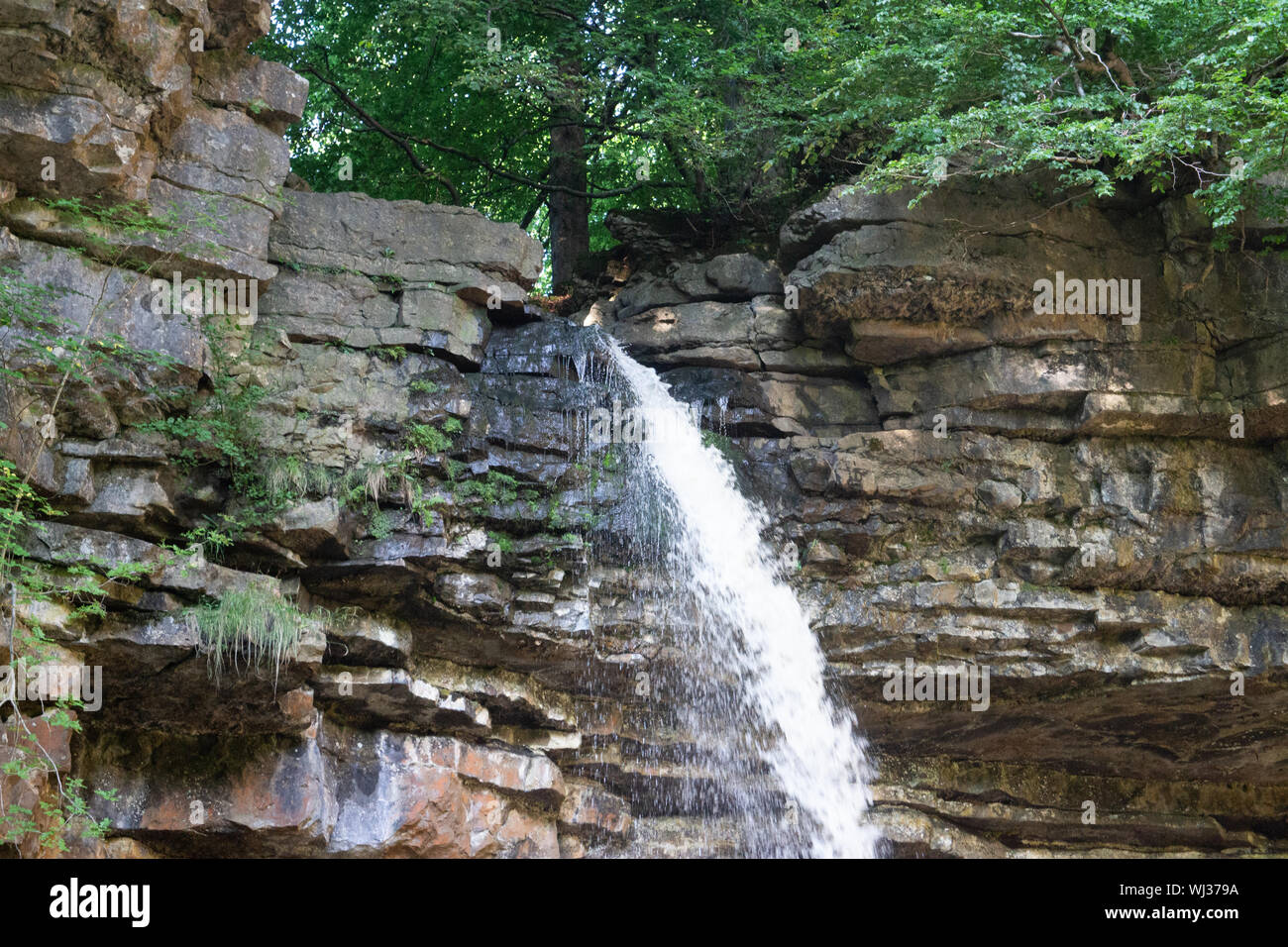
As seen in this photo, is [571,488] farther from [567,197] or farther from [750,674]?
[567,197]

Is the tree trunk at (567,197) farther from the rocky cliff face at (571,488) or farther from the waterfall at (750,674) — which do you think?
the waterfall at (750,674)

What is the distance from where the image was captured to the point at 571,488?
10.1m

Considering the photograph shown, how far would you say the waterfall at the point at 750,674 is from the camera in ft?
33.2

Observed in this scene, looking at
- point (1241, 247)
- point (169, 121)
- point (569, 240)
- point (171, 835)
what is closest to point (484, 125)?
point (569, 240)

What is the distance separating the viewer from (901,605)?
10.4 m

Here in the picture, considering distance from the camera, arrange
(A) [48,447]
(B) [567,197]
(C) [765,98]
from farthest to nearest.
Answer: (B) [567,197] < (C) [765,98] < (A) [48,447]

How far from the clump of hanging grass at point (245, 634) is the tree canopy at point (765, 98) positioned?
644 cm

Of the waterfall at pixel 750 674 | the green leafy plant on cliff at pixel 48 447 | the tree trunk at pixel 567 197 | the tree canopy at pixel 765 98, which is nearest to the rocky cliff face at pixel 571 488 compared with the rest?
the green leafy plant on cliff at pixel 48 447

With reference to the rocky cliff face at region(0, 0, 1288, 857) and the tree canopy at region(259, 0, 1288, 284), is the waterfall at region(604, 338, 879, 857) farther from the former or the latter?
the tree canopy at region(259, 0, 1288, 284)

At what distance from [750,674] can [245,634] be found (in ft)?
14.5

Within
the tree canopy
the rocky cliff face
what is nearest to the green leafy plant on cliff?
the rocky cliff face

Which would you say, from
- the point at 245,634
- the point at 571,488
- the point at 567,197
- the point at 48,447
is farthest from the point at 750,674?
the point at 567,197

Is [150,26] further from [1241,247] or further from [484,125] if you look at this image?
[1241,247]

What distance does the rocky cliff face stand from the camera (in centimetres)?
832
